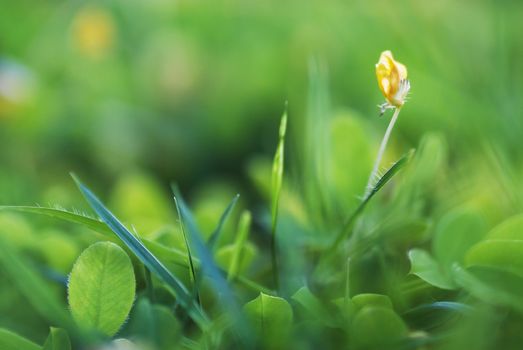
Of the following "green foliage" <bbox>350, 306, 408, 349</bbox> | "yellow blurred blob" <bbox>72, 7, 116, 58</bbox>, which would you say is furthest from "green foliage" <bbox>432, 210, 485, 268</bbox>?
"yellow blurred blob" <bbox>72, 7, 116, 58</bbox>

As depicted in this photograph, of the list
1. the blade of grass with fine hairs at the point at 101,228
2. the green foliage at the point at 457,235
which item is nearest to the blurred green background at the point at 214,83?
the green foliage at the point at 457,235

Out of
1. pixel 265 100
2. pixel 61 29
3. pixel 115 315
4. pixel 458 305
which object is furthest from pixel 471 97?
pixel 61 29

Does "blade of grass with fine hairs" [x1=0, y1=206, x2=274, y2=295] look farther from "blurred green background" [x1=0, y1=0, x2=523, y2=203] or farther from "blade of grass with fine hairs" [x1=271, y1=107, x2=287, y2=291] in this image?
"blurred green background" [x1=0, y1=0, x2=523, y2=203]

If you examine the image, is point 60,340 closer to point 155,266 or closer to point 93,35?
point 155,266

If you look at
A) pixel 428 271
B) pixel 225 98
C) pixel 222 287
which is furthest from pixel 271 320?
pixel 225 98

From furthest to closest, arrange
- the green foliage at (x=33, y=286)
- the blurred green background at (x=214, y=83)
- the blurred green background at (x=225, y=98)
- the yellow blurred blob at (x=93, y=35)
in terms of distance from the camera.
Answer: the yellow blurred blob at (x=93, y=35) < the blurred green background at (x=214, y=83) < the blurred green background at (x=225, y=98) < the green foliage at (x=33, y=286)

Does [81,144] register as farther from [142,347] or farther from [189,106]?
[142,347]

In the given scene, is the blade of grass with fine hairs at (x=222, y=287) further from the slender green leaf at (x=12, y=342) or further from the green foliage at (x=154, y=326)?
the slender green leaf at (x=12, y=342)
